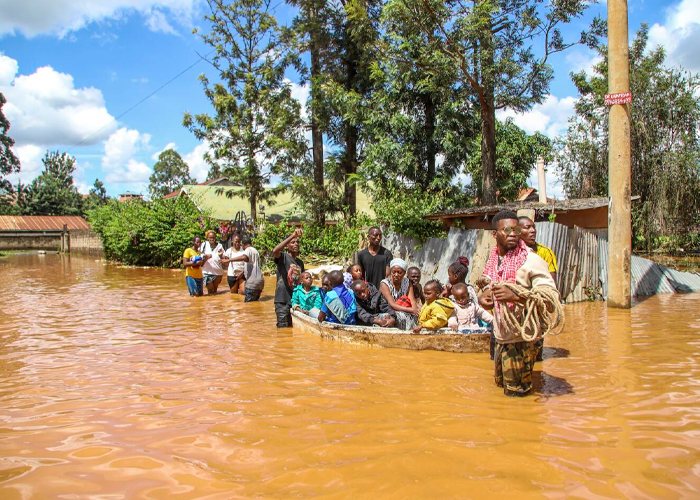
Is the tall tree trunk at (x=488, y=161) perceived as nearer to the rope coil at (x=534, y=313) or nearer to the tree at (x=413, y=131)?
the tree at (x=413, y=131)

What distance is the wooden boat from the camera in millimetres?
6191

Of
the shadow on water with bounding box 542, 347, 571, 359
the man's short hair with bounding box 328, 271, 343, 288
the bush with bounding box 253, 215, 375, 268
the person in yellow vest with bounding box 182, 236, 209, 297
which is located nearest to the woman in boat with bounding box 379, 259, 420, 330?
the man's short hair with bounding box 328, 271, 343, 288

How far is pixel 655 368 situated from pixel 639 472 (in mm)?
2721

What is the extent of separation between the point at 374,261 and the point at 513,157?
1628cm

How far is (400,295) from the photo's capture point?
746 centimetres

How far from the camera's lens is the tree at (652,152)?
17938 millimetres

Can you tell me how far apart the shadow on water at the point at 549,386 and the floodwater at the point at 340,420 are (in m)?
0.02


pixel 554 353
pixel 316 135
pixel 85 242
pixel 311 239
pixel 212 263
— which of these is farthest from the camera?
pixel 85 242

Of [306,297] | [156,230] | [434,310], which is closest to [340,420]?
[434,310]

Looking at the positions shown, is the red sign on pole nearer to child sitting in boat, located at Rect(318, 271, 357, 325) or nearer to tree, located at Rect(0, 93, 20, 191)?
child sitting in boat, located at Rect(318, 271, 357, 325)

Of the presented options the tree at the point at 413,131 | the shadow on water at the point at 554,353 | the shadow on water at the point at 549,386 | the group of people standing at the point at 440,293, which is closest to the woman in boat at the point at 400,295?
the group of people standing at the point at 440,293

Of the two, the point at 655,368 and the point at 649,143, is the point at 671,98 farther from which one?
the point at 655,368

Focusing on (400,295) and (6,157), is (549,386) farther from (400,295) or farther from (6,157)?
(6,157)

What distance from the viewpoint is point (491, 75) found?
39.5 feet
